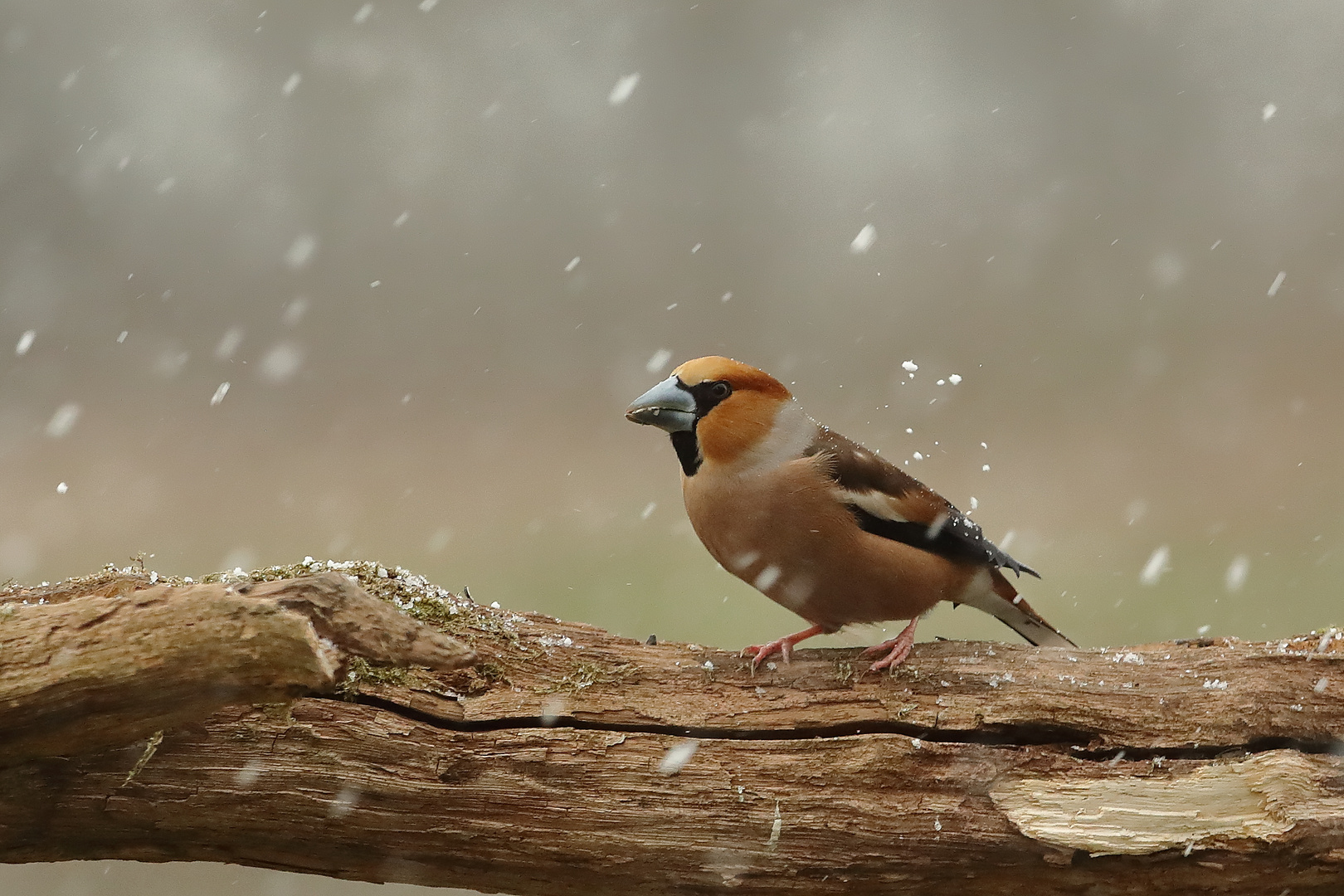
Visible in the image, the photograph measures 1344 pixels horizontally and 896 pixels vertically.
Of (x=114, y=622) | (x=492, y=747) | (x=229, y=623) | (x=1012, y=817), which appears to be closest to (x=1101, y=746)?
(x=1012, y=817)

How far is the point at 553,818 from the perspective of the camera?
10.3 feet

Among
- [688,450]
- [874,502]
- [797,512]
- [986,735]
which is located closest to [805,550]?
[797,512]

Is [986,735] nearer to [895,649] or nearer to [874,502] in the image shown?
[895,649]

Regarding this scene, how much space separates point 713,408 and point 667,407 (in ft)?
0.56

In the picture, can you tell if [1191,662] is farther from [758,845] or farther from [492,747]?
[492,747]

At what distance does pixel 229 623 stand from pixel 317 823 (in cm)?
67

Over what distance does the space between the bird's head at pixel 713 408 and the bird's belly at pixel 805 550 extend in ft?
0.43

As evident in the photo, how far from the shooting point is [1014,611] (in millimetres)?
4410

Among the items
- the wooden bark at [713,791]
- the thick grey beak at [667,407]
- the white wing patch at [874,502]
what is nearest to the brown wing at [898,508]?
the white wing patch at [874,502]

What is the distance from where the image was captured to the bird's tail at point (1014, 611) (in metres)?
4.27

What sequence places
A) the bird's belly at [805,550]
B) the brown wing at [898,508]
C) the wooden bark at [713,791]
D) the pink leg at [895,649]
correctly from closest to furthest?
the wooden bark at [713,791] → the pink leg at [895,649] → the bird's belly at [805,550] → the brown wing at [898,508]

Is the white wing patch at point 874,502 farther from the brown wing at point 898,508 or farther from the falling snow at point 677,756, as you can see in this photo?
the falling snow at point 677,756

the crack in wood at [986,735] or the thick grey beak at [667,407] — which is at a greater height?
the thick grey beak at [667,407]

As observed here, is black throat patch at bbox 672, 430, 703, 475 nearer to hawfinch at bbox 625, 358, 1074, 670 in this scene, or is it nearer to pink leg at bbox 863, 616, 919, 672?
hawfinch at bbox 625, 358, 1074, 670
